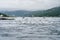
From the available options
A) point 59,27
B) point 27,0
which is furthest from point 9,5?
point 59,27

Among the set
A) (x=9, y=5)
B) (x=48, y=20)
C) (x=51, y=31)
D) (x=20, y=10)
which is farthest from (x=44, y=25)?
(x=9, y=5)

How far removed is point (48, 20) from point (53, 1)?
39 cm

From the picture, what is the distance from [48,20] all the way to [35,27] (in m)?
0.31

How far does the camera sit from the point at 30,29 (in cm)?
272

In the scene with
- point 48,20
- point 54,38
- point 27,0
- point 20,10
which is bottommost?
point 54,38

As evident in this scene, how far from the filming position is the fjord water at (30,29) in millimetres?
2364

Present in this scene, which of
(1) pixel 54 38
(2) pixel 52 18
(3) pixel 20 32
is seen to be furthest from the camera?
(2) pixel 52 18

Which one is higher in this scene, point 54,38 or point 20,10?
point 20,10

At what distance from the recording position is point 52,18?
293 cm

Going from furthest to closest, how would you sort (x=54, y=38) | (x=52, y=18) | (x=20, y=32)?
(x=52, y=18)
(x=20, y=32)
(x=54, y=38)

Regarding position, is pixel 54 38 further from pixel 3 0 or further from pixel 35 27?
pixel 3 0

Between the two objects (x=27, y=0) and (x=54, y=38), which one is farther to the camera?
(x=27, y=0)

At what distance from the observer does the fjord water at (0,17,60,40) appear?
2.36 metres

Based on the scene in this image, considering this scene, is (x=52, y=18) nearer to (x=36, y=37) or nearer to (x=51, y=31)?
(x=51, y=31)
